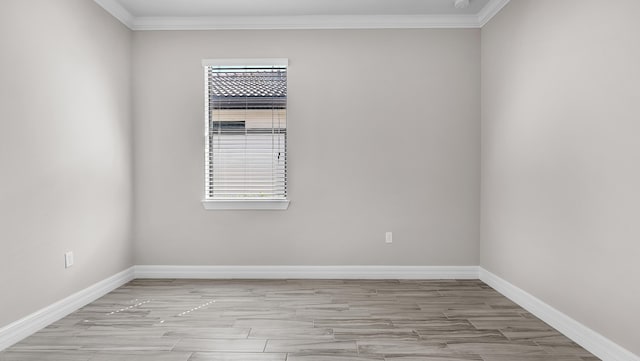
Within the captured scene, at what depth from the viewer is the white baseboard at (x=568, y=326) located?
2.45 meters

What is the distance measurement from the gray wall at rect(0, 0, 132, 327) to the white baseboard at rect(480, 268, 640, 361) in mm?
3694

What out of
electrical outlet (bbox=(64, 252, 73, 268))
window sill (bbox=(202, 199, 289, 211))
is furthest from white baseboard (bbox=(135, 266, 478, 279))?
electrical outlet (bbox=(64, 252, 73, 268))

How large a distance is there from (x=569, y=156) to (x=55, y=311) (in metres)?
3.89

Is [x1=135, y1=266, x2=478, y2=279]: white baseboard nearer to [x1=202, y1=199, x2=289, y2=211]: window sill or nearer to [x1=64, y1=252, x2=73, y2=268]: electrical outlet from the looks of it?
[x1=202, y1=199, x2=289, y2=211]: window sill

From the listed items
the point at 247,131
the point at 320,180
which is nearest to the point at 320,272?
the point at 320,180

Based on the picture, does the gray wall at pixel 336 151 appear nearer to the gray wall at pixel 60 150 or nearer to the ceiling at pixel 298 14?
the ceiling at pixel 298 14

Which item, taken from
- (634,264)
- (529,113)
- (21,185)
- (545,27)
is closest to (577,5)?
(545,27)

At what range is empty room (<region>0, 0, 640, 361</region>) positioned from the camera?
2.67m

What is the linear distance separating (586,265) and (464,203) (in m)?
1.76

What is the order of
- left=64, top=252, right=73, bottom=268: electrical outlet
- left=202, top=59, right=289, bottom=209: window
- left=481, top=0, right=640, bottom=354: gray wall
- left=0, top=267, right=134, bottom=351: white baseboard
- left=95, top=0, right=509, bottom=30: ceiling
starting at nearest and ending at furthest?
left=481, top=0, right=640, bottom=354: gray wall
left=0, top=267, right=134, bottom=351: white baseboard
left=64, top=252, right=73, bottom=268: electrical outlet
left=95, top=0, right=509, bottom=30: ceiling
left=202, top=59, right=289, bottom=209: window

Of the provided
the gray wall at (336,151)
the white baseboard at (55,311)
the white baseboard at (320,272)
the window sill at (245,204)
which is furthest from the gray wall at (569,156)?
the white baseboard at (55,311)

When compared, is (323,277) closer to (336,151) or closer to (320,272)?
(320,272)

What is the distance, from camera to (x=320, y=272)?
4.46 m

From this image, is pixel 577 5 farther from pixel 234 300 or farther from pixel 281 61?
pixel 234 300
